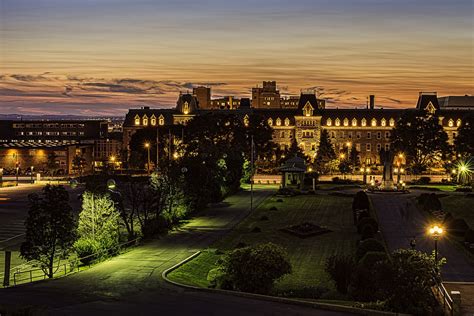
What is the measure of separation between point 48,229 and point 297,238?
21.3 meters

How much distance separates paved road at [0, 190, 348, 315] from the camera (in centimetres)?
2831

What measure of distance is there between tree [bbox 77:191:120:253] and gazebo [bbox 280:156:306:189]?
1985 inches

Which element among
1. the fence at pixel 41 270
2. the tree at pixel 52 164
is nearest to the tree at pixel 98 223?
the fence at pixel 41 270

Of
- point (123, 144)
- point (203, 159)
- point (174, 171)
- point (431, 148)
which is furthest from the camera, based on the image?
point (123, 144)

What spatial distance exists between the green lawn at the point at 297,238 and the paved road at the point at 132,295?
86.6 inches

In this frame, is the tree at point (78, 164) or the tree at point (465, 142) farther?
the tree at point (78, 164)

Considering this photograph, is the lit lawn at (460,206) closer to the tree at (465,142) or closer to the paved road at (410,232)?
the paved road at (410,232)

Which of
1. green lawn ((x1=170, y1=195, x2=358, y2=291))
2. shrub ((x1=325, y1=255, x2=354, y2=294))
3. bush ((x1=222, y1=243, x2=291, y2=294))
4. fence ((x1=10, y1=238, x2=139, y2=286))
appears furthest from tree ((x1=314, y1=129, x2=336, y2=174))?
bush ((x1=222, y1=243, x2=291, y2=294))

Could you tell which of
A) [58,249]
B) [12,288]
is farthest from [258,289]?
[58,249]

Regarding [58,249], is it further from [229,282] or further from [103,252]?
[229,282]

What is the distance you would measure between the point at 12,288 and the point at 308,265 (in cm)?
1841

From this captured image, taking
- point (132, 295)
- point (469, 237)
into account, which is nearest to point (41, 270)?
point (132, 295)

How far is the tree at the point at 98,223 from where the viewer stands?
1748 inches

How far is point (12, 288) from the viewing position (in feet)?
109
